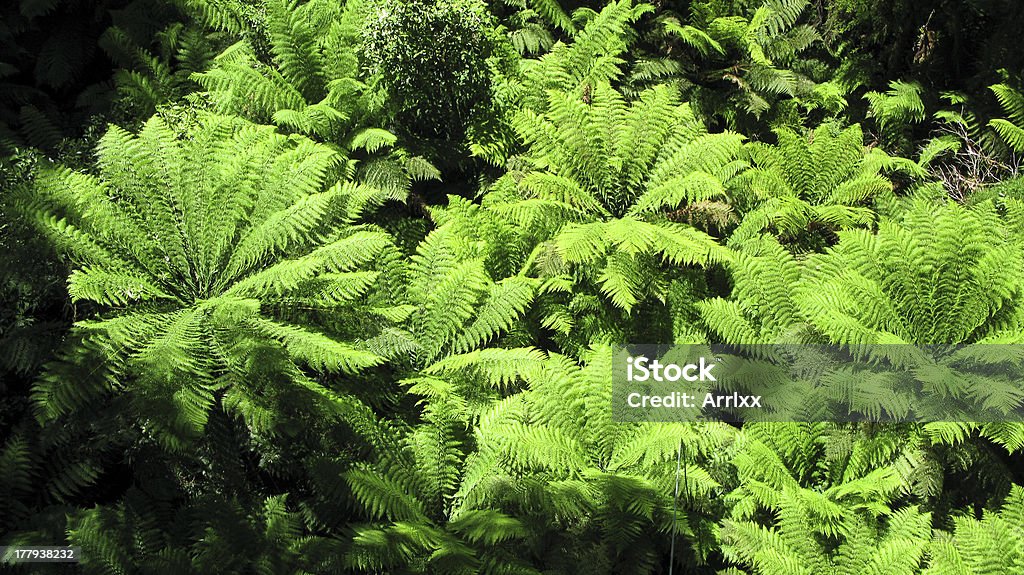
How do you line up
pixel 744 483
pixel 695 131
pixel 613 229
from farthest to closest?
pixel 695 131 < pixel 613 229 < pixel 744 483

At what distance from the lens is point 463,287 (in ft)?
14.8

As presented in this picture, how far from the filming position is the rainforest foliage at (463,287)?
3.75 m

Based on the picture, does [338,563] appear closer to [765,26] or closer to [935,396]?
[935,396]

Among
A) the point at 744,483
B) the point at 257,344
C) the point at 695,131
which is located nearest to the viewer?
the point at 257,344

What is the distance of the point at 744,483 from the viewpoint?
4.11m

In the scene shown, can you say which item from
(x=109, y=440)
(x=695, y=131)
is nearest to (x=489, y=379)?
(x=109, y=440)

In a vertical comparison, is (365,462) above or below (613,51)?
below

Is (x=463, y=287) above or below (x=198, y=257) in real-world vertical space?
below

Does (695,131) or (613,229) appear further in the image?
(695,131)

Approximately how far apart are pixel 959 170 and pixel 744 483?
3.80 meters

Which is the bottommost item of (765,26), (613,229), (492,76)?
(613,229)

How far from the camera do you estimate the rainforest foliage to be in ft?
12.3

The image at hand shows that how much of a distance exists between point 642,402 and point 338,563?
1819 mm

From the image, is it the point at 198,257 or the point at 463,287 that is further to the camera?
the point at 463,287
